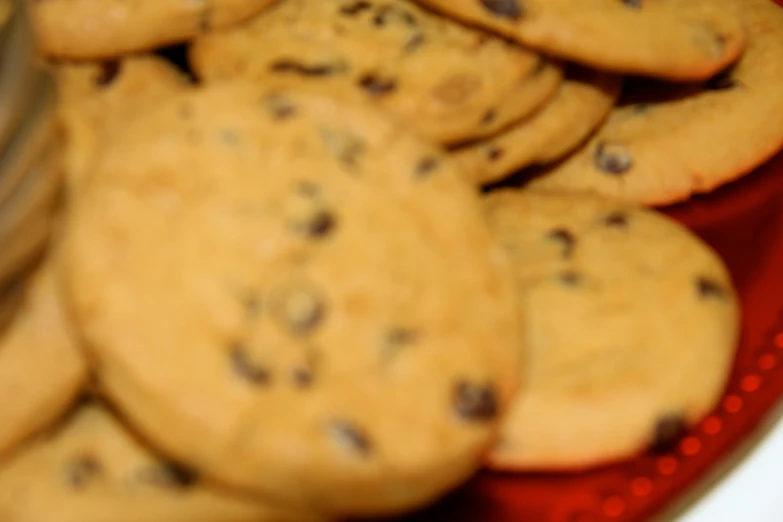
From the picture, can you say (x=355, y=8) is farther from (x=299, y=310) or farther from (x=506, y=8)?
(x=299, y=310)

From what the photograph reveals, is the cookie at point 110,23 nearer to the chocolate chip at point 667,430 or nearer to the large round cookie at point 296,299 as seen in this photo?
the large round cookie at point 296,299

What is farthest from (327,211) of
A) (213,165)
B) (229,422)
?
(229,422)

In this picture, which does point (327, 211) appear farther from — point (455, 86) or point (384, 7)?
point (384, 7)

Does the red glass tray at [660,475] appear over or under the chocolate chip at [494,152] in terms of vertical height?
under

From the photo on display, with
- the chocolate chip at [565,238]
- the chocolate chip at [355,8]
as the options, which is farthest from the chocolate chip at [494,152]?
the chocolate chip at [355,8]

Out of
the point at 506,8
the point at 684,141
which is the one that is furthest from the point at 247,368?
the point at 684,141

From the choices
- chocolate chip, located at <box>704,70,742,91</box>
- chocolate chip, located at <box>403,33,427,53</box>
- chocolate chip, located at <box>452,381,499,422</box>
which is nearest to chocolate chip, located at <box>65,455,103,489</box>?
chocolate chip, located at <box>452,381,499,422</box>
